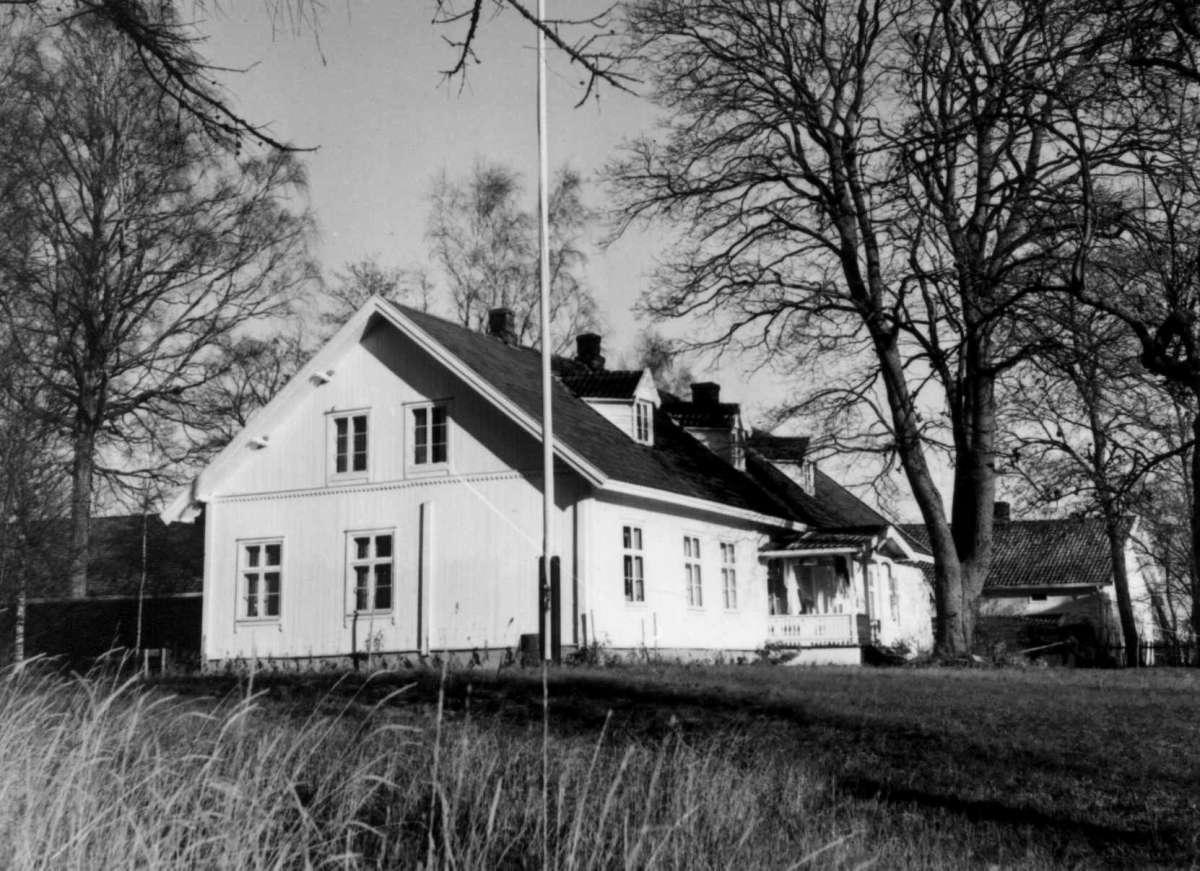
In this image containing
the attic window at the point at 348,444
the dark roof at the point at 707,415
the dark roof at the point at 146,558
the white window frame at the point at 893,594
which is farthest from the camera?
the dark roof at the point at 146,558

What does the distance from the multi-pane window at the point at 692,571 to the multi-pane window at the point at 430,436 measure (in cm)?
548

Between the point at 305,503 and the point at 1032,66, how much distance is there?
19.9 metres

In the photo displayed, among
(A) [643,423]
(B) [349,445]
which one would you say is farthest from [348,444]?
(A) [643,423]

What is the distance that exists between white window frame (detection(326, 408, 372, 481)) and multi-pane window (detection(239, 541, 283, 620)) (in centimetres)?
193

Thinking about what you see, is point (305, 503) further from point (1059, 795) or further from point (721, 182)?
point (1059, 795)

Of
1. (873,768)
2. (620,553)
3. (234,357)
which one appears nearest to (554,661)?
(620,553)

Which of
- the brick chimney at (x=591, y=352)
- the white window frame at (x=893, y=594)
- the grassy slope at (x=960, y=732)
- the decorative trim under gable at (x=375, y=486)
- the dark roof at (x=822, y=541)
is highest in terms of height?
the brick chimney at (x=591, y=352)

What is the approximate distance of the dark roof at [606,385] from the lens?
30875mm

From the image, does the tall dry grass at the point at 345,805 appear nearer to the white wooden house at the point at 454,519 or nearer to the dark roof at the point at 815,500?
the white wooden house at the point at 454,519

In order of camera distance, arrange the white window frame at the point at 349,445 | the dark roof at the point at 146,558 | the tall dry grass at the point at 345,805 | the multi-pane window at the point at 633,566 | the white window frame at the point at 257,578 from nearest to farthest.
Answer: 1. the tall dry grass at the point at 345,805
2. the multi-pane window at the point at 633,566
3. the white window frame at the point at 349,445
4. the white window frame at the point at 257,578
5. the dark roof at the point at 146,558

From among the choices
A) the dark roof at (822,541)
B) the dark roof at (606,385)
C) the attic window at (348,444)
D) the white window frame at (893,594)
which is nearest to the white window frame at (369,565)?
the attic window at (348,444)

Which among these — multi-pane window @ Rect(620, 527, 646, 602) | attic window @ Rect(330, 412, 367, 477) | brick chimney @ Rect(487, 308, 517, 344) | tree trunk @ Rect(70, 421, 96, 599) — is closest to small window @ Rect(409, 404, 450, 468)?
attic window @ Rect(330, 412, 367, 477)

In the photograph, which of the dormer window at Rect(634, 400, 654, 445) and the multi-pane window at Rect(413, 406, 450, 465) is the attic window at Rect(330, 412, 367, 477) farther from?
the dormer window at Rect(634, 400, 654, 445)

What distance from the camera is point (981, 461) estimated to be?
27.3 m
